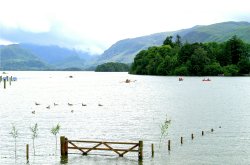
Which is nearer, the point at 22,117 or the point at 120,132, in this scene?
the point at 120,132

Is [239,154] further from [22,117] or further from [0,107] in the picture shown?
[0,107]

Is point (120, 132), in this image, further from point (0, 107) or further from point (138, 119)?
point (0, 107)

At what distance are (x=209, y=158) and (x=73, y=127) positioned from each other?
33.9 m

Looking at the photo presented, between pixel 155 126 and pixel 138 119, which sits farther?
pixel 138 119

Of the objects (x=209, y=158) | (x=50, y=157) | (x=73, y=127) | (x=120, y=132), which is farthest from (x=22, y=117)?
(x=209, y=158)

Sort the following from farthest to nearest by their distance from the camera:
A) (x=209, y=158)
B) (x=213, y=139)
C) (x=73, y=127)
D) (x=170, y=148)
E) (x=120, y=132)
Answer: (x=73, y=127)
(x=120, y=132)
(x=213, y=139)
(x=170, y=148)
(x=209, y=158)

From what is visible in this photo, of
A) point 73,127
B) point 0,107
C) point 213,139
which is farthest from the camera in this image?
point 0,107

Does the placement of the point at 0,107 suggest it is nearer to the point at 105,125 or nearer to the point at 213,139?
the point at 105,125

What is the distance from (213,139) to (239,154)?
1114 centimetres

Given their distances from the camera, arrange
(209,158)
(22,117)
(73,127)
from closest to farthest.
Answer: (209,158)
(73,127)
(22,117)

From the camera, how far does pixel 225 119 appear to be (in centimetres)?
9206

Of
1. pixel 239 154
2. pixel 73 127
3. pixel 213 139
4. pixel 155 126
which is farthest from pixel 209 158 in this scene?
pixel 73 127

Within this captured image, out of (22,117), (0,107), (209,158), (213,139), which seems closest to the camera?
(209,158)

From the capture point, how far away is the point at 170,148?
6125cm
